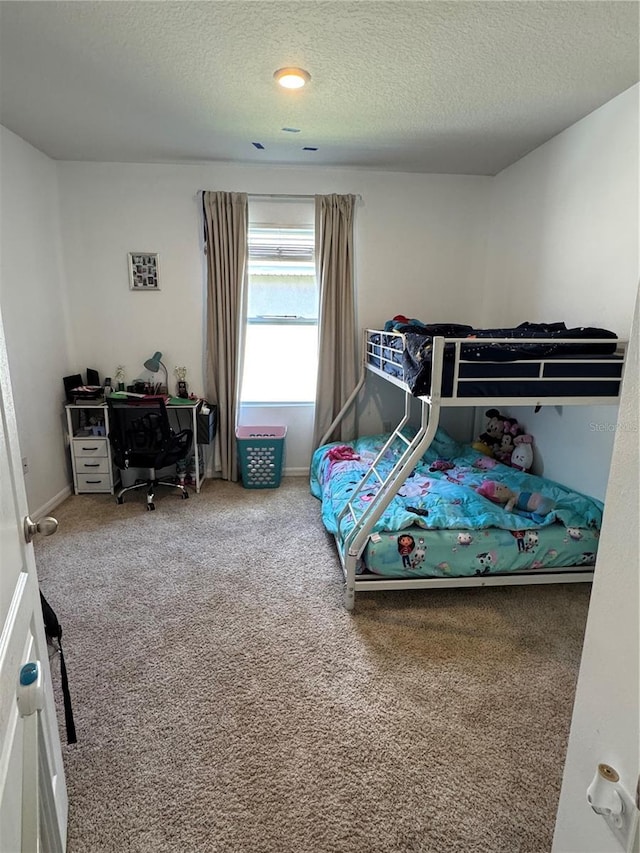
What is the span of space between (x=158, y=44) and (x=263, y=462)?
9.04 feet

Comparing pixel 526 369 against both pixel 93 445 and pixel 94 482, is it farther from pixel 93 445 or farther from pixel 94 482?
pixel 94 482

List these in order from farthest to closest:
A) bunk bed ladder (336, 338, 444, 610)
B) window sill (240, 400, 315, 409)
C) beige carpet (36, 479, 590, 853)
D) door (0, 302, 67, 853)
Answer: window sill (240, 400, 315, 409) < bunk bed ladder (336, 338, 444, 610) < beige carpet (36, 479, 590, 853) < door (0, 302, 67, 853)

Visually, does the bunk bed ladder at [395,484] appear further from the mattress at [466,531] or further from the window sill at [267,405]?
the window sill at [267,405]

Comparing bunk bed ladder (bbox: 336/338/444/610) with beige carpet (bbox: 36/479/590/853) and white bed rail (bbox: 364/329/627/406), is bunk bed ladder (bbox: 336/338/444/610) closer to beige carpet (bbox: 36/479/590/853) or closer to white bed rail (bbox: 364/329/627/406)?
white bed rail (bbox: 364/329/627/406)

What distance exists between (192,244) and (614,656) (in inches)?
154

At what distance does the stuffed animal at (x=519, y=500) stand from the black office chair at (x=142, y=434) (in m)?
2.28

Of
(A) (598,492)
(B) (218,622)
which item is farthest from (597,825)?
(A) (598,492)

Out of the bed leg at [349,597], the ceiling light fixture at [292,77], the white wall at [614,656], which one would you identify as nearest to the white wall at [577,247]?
the bed leg at [349,597]

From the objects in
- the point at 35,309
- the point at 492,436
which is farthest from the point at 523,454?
the point at 35,309

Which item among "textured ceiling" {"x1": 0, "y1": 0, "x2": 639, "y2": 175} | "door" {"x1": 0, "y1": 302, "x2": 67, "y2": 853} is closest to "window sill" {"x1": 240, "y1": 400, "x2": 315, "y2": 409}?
"textured ceiling" {"x1": 0, "y1": 0, "x2": 639, "y2": 175}

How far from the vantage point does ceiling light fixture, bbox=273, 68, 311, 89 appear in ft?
7.13

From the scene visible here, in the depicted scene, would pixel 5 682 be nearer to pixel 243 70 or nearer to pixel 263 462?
pixel 243 70

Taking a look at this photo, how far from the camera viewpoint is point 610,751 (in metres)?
0.68

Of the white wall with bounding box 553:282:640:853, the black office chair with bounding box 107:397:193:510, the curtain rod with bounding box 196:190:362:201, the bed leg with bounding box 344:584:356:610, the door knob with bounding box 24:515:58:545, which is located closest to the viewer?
the white wall with bounding box 553:282:640:853
